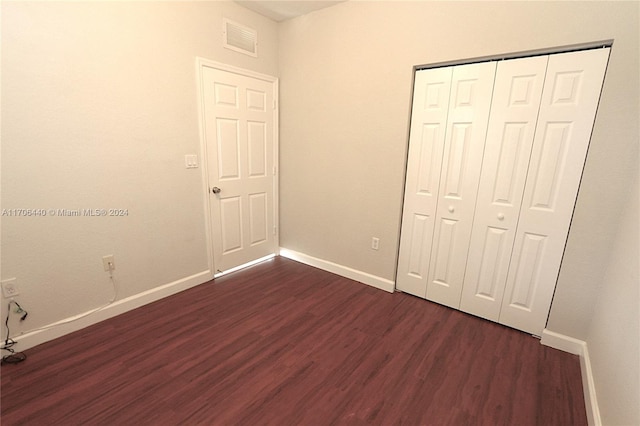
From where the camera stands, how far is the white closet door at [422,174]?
2.37 metres

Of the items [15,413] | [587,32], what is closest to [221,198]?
[15,413]

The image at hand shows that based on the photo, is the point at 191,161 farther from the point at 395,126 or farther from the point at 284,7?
the point at 395,126

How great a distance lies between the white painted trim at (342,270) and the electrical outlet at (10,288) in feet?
7.78

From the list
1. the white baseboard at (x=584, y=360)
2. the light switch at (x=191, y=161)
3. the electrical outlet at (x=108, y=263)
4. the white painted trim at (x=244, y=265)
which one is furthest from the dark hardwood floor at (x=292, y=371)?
the light switch at (x=191, y=161)

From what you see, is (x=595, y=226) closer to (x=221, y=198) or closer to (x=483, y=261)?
(x=483, y=261)

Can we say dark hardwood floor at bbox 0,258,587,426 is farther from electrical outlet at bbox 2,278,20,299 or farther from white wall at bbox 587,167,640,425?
electrical outlet at bbox 2,278,20,299

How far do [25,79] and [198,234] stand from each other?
1.59 meters

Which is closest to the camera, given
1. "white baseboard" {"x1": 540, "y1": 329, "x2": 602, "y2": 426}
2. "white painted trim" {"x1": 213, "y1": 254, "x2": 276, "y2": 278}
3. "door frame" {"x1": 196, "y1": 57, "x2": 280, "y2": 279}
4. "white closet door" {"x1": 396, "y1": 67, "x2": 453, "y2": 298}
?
"white baseboard" {"x1": 540, "y1": 329, "x2": 602, "y2": 426}

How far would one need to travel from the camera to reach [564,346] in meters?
2.06

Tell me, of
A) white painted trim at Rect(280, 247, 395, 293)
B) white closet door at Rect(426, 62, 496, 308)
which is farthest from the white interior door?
white closet door at Rect(426, 62, 496, 308)

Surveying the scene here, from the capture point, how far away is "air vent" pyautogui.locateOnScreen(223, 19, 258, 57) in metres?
2.72

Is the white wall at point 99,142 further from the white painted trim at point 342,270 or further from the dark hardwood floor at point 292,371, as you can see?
the white painted trim at point 342,270

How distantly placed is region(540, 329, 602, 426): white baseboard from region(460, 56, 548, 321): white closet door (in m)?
0.35

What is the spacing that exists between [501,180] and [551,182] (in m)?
0.29
